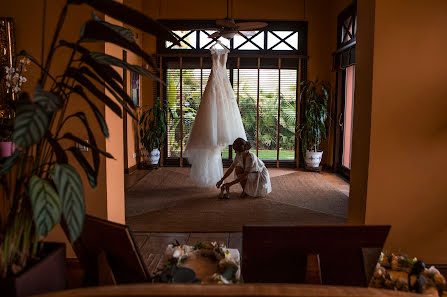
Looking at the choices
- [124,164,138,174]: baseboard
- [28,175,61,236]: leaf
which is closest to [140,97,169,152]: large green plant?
[124,164,138,174]: baseboard

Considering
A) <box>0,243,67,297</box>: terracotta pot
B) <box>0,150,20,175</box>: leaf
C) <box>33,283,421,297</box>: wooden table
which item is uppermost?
<box>0,150,20,175</box>: leaf

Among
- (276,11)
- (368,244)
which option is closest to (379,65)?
(368,244)

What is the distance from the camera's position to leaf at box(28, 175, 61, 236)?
100 centimetres

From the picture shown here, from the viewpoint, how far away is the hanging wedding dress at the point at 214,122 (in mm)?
5379

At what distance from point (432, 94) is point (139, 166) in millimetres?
5713

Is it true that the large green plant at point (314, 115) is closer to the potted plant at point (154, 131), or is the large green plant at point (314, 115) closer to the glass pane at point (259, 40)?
the glass pane at point (259, 40)

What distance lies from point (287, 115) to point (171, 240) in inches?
186

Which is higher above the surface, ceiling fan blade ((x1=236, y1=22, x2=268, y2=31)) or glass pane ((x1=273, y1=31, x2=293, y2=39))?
glass pane ((x1=273, y1=31, x2=293, y2=39))

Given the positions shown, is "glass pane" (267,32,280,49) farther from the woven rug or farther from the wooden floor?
the wooden floor

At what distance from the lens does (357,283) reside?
148 cm

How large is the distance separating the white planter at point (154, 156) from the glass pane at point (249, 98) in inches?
73.1

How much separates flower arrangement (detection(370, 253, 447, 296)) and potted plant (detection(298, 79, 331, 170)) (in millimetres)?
5486

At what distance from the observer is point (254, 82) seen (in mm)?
7668

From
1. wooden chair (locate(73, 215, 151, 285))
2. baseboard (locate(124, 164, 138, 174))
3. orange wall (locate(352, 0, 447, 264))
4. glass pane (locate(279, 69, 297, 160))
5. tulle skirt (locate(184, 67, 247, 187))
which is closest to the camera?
wooden chair (locate(73, 215, 151, 285))
